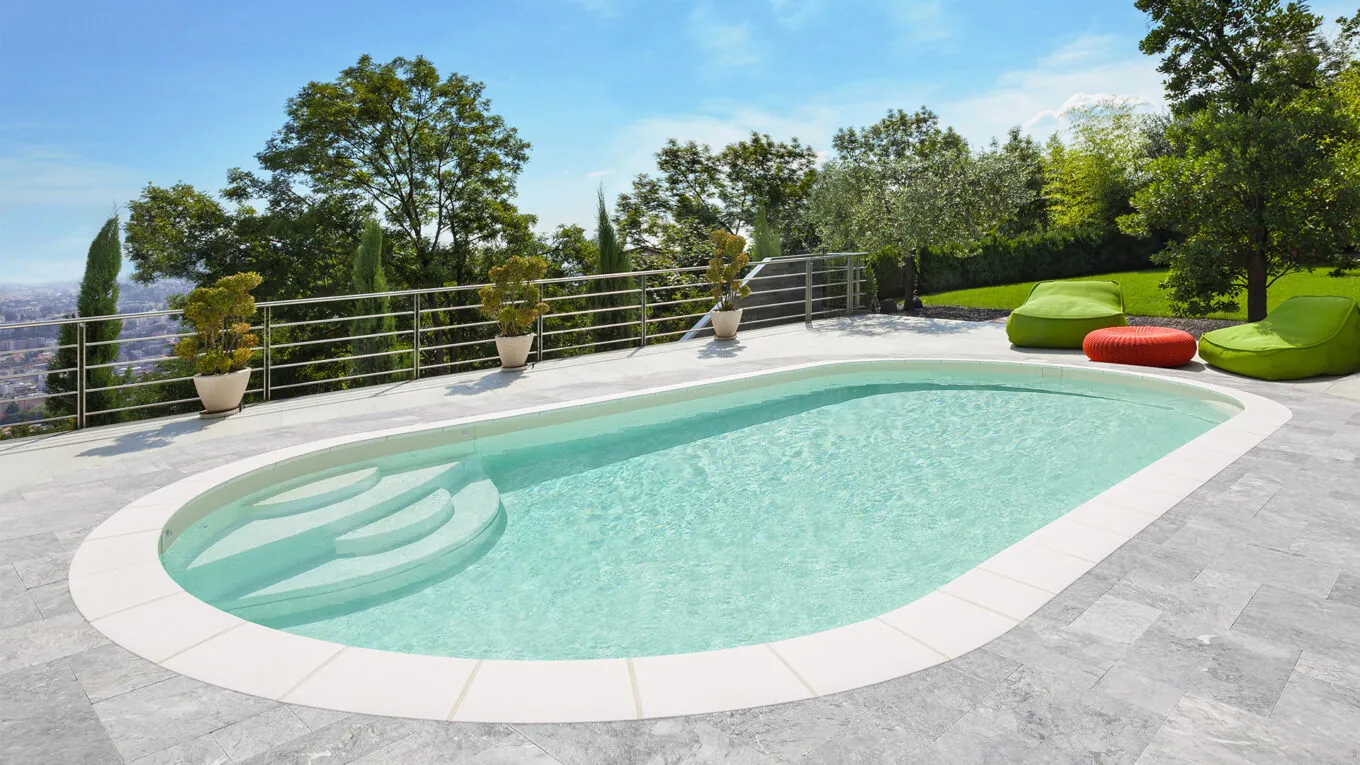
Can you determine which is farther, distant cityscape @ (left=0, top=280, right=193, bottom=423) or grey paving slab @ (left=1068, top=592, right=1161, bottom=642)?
distant cityscape @ (left=0, top=280, right=193, bottom=423)

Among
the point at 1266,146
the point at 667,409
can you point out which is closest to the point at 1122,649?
the point at 667,409

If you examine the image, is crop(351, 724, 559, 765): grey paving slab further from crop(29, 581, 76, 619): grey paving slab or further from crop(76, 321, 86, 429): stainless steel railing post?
crop(76, 321, 86, 429): stainless steel railing post

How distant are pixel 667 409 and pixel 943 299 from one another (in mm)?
13309

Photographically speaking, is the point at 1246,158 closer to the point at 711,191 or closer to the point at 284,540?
the point at 284,540

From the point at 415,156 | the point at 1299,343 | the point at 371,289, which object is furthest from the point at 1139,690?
the point at 415,156

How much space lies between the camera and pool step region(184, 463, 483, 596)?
12.8ft

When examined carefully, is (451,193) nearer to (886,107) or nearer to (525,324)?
(525,324)

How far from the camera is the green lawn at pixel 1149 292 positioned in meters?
14.6

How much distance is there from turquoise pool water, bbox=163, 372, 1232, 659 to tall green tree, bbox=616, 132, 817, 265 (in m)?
20.3

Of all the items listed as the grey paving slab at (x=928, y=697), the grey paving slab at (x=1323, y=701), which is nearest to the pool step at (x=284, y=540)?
the grey paving slab at (x=928, y=697)

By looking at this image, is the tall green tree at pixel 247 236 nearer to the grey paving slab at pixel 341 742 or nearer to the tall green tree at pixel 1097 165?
the grey paving slab at pixel 341 742

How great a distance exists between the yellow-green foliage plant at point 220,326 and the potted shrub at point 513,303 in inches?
104

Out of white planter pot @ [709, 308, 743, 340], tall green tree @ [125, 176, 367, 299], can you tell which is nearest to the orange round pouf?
white planter pot @ [709, 308, 743, 340]

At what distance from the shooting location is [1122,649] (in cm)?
260
